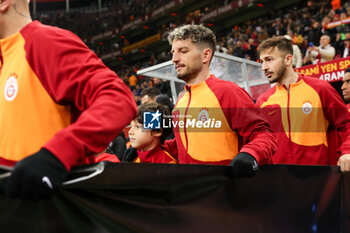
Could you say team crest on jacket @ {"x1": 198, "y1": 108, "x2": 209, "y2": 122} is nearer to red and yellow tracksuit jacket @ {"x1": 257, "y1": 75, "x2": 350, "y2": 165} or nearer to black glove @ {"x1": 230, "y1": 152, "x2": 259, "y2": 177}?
black glove @ {"x1": 230, "y1": 152, "x2": 259, "y2": 177}

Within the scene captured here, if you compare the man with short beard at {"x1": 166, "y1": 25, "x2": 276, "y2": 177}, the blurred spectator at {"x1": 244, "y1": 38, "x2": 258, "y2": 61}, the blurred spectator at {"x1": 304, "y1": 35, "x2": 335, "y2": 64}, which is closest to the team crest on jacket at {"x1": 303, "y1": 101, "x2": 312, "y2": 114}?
the man with short beard at {"x1": 166, "y1": 25, "x2": 276, "y2": 177}

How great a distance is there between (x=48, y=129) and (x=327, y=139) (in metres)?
2.35

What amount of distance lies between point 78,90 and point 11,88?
10.6 inches

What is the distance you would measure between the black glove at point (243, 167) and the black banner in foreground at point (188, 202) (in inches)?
2.3

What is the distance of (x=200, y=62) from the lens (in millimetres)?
2531

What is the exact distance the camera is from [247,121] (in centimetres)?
213

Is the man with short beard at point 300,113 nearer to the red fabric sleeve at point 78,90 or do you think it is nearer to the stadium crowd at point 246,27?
the red fabric sleeve at point 78,90

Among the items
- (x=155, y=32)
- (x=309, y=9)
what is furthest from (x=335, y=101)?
(x=155, y=32)

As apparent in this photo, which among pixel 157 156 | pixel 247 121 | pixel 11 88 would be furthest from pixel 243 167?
pixel 157 156

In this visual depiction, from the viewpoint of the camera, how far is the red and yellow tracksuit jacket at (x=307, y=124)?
9.77 ft

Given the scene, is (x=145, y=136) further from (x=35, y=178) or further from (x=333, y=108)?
(x=35, y=178)

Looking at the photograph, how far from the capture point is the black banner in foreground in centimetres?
124

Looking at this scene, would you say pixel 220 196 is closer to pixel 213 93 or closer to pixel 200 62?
pixel 213 93

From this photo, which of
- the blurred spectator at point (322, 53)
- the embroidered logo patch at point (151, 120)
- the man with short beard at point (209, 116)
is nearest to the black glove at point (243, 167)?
the man with short beard at point (209, 116)
